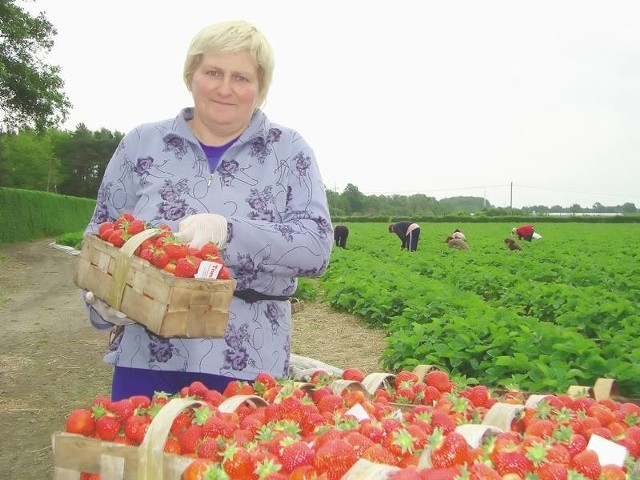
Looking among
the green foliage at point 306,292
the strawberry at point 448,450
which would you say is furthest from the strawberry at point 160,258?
the green foliage at point 306,292

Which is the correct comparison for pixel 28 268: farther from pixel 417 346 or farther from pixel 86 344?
pixel 417 346

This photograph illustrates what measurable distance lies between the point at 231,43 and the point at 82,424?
1.36 m

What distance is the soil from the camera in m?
4.69

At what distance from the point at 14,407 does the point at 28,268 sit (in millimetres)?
12836

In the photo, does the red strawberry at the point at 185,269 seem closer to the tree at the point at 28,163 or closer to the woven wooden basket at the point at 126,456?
the woven wooden basket at the point at 126,456

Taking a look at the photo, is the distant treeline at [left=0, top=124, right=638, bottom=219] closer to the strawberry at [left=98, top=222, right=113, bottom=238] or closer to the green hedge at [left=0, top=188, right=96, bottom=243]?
the green hedge at [left=0, top=188, right=96, bottom=243]

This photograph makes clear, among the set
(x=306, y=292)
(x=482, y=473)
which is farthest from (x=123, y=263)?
(x=306, y=292)

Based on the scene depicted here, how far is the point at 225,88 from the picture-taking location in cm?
236

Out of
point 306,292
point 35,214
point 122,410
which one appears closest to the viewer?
point 122,410

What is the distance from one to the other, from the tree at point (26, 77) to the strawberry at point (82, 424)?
2349 cm

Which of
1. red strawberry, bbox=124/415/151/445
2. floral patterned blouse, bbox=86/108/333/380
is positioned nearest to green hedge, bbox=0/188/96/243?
floral patterned blouse, bbox=86/108/333/380

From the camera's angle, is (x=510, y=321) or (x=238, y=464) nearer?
(x=238, y=464)

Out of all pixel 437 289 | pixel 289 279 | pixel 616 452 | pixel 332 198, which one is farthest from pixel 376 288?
pixel 332 198

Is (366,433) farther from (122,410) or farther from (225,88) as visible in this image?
(225,88)
